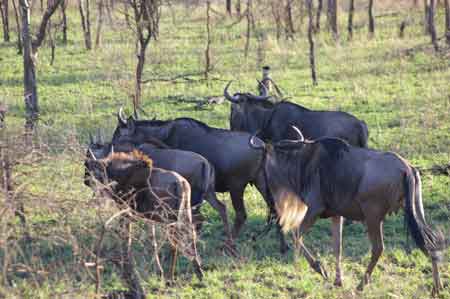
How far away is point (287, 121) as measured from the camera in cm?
997

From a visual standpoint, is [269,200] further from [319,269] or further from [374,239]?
[374,239]

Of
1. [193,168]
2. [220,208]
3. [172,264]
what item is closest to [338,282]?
[172,264]

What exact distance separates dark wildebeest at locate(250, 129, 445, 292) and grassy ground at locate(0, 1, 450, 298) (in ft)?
1.47

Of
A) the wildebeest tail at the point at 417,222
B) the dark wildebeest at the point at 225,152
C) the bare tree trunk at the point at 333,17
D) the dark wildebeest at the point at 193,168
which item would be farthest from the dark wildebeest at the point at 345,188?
the bare tree trunk at the point at 333,17

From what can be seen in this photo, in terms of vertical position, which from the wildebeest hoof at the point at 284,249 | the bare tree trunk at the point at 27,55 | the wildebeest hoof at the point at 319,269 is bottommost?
the wildebeest hoof at the point at 284,249

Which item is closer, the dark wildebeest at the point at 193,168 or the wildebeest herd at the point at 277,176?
the wildebeest herd at the point at 277,176

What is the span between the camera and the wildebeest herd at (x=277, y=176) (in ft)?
23.0

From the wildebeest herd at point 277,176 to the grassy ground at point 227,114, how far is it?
11.0 inches

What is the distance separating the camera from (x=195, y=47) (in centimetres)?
2062

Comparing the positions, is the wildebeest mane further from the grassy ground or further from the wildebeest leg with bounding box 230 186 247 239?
the wildebeest leg with bounding box 230 186 247 239

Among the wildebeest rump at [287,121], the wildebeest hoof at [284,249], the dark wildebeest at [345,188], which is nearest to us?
the dark wildebeest at [345,188]

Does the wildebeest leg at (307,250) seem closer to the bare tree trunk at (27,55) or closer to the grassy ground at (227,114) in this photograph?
the grassy ground at (227,114)

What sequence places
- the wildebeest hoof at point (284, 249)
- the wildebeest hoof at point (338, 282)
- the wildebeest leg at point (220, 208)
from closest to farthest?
the wildebeest hoof at point (338, 282) → the wildebeest hoof at point (284, 249) → the wildebeest leg at point (220, 208)

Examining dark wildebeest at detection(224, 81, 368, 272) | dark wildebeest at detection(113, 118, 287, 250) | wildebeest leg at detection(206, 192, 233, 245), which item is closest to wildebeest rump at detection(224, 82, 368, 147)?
dark wildebeest at detection(224, 81, 368, 272)
